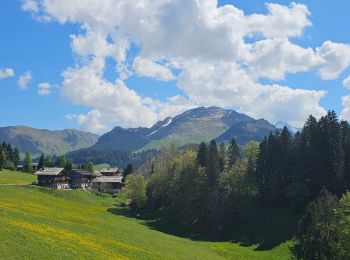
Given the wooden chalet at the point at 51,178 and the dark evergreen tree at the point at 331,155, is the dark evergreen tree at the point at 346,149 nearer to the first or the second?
the dark evergreen tree at the point at 331,155

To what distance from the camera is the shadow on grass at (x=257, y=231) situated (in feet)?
245

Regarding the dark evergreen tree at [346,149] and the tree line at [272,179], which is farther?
the tree line at [272,179]

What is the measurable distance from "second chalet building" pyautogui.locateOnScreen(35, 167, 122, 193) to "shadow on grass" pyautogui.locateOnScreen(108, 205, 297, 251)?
60.6 m

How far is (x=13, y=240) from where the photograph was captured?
36906 millimetres

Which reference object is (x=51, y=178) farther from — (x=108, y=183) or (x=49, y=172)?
(x=108, y=183)

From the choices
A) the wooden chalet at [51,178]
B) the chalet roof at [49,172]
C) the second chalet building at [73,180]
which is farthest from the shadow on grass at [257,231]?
the second chalet building at [73,180]

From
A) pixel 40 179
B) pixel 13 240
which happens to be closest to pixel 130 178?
pixel 40 179

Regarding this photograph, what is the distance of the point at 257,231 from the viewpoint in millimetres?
79875

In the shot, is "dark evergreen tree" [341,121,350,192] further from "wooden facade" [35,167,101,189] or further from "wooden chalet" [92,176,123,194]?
"wooden chalet" [92,176,123,194]

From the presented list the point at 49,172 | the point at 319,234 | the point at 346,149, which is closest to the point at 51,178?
the point at 49,172

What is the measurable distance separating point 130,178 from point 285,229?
59.3 meters

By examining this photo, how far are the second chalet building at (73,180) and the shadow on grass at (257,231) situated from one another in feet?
199

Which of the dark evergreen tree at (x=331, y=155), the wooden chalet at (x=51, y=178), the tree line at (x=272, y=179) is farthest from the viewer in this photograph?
the wooden chalet at (x=51, y=178)

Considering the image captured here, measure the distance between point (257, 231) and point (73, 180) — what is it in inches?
3851
